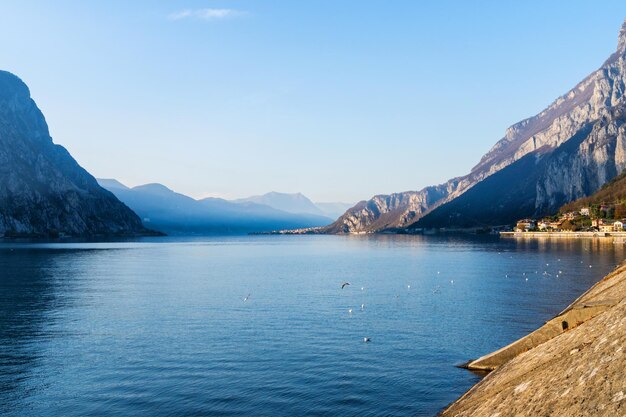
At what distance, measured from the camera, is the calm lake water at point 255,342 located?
Answer: 30672 mm

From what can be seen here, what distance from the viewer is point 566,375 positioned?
19.1 m

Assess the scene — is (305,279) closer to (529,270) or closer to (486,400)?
(529,270)

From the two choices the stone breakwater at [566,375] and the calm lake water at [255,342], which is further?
the calm lake water at [255,342]

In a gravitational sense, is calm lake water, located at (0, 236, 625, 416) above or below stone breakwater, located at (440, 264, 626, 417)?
below

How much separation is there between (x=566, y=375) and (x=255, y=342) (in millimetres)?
31120

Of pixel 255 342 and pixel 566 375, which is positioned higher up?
pixel 566 375

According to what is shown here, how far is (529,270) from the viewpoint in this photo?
111 metres

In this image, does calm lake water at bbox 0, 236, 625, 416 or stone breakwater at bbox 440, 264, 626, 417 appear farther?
calm lake water at bbox 0, 236, 625, 416

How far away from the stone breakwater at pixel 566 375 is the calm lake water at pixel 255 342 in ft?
14.9

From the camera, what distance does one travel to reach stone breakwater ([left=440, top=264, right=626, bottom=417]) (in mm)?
15766

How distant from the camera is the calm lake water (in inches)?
1208

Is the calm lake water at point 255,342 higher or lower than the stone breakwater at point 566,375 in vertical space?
lower

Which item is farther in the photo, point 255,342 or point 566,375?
point 255,342

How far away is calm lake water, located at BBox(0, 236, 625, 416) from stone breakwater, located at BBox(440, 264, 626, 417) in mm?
4538
